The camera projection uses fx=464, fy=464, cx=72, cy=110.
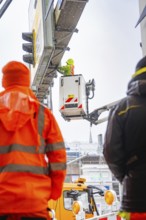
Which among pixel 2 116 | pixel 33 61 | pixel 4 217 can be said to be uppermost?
pixel 33 61

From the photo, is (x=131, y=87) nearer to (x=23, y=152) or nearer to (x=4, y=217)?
(x=23, y=152)

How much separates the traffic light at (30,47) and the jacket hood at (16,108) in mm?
5705

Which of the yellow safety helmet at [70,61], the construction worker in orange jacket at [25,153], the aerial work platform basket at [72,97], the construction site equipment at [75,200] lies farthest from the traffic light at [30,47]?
the construction worker in orange jacket at [25,153]

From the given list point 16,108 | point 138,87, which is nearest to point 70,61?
point 16,108

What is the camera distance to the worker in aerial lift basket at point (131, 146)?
10.0 feet

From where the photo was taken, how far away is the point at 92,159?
17.9 meters

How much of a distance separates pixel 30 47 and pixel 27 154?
6134 mm

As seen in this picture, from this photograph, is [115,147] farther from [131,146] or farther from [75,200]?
[75,200]

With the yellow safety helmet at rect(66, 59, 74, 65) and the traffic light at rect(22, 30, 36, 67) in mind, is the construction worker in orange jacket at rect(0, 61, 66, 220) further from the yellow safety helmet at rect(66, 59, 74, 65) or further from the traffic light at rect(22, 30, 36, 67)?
the yellow safety helmet at rect(66, 59, 74, 65)

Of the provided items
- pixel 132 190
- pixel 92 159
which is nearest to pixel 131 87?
pixel 132 190

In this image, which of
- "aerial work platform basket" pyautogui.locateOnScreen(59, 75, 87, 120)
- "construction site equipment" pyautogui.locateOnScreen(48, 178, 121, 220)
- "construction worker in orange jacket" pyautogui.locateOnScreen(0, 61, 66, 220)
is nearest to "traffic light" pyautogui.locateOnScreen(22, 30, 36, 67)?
"aerial work platform basket" pyautogui.locateOnScreen(59, 75, 87, 120)

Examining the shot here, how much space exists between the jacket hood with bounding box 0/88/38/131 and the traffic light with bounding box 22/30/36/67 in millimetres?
5705

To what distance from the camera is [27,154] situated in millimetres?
3201

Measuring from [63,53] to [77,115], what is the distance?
1.31 meters
